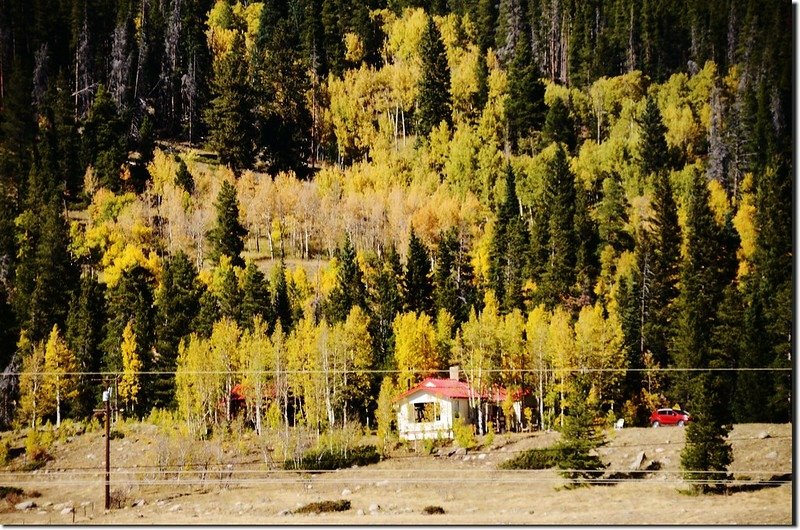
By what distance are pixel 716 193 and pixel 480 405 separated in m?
12.2

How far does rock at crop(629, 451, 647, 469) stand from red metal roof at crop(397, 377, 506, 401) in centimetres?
550

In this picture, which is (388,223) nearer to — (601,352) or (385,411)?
(385,411)

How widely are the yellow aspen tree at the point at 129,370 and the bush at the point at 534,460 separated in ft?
39.4

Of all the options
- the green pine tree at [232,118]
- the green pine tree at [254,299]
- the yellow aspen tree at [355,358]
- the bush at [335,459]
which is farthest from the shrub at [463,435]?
the green pine tree at [232,118]

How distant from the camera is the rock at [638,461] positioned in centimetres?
2497

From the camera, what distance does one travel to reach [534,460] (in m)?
25.9

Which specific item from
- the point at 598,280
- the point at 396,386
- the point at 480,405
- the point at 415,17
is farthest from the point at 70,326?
the point at 415,17

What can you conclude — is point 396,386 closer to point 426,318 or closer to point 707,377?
point 426,318

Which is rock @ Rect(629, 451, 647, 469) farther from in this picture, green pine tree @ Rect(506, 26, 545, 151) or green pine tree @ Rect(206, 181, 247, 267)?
green pine tree @ Rect(506, 26, 545, 151)

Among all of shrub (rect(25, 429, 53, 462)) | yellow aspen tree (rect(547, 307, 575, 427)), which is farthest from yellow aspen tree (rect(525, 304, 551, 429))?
shrub (rect(25, 429, 53, 462))

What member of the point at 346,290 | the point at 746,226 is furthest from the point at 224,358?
the point at 746,226

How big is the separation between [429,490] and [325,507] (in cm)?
347

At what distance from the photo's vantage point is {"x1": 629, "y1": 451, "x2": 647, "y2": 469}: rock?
983 inches

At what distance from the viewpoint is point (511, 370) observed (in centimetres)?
2948
